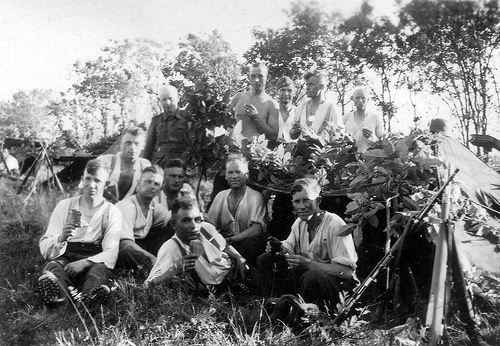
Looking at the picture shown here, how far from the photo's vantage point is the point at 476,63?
6.46 metres

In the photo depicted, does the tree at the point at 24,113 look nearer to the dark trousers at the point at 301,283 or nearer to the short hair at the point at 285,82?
the short hair at the point at 285,82

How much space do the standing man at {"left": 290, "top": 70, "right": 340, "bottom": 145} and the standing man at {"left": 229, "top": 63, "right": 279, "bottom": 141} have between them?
0.30 m

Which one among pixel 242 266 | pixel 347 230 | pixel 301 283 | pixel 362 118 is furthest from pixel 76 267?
pixel 362 118

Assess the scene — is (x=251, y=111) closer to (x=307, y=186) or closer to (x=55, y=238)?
(x=307, y=186)

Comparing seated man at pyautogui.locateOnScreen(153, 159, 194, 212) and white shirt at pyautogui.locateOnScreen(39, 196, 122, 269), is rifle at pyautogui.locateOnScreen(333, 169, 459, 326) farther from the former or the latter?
seated man at pyautogui.locateOnScreen(153, 159, 194, 212)

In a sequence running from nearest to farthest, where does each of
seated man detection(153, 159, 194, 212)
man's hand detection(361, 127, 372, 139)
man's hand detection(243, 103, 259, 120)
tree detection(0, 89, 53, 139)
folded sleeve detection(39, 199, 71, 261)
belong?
folded sleeve detection(39, 199, 71, 261), seated man detection(153, 159, 194, 212), man's hand detection(361, 127, 372, 139), man's hand detection(243, 103, 259, 120), tree detection(0, 89, 53, 139)

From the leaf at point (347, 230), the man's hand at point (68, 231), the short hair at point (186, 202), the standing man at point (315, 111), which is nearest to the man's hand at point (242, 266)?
the short hair at point (186, 202)

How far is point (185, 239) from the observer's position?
158 inches

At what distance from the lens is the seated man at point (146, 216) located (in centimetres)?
460

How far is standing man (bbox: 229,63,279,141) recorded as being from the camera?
5926 millimetres

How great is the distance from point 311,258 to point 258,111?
265 cm

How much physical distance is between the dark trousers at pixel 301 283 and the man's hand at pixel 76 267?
1.41 meters

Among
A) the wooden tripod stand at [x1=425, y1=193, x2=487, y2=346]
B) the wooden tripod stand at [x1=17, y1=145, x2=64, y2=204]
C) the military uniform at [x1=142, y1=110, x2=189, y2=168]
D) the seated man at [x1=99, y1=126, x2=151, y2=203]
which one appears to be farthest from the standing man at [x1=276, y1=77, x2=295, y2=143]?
the wooden tripod stand at [x1=17, y1=145, x2=64, y2=204]

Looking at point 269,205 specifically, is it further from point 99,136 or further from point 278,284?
point 99,136
